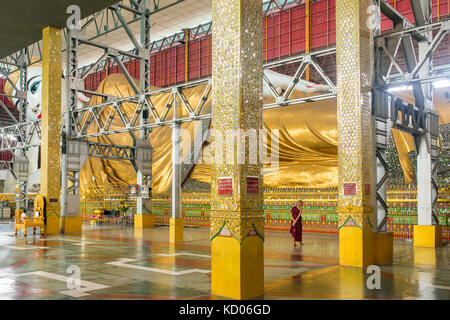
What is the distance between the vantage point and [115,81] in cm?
2355

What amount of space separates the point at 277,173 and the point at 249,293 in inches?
460

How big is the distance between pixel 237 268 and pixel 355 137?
3.98 meters

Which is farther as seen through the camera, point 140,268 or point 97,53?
point 97,53

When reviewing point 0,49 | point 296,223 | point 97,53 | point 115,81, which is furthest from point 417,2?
point 97,53

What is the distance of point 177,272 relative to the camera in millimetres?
7211

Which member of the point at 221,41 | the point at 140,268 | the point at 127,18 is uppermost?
the point at 127,18

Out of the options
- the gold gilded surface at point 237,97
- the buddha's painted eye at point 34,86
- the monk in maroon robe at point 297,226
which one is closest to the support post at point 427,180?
the monk in maroon robe at point 297,226

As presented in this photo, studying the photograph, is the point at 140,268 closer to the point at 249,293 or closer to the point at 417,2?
the point at 249,293

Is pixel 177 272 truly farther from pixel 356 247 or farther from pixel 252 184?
pixel 356 247

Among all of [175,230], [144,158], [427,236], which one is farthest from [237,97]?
[144,158]

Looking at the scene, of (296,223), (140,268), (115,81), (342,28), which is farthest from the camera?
(115,81)

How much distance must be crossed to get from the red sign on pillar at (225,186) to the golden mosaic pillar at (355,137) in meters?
3.41

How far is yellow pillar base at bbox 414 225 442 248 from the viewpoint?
10484mm

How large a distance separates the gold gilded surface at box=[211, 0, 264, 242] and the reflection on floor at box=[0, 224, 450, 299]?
1.00 meters
